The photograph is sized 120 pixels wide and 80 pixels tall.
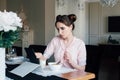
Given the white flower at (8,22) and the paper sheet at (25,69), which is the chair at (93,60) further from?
the white flower at (8,22)

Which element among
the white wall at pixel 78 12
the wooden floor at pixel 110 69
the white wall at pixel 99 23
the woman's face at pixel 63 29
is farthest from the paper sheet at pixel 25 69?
the white wall at pixel 99 23

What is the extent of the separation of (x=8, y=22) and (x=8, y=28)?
3cm

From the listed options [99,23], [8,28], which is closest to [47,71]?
[8,28]

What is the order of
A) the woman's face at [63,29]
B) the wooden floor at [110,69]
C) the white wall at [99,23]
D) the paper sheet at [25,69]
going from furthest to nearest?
the white wall at [99,23] → the wooden floor at [110,69] → the woman's face at [63,29] → the paper sheet at [25,69]

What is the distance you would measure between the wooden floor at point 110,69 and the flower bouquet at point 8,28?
249 cm

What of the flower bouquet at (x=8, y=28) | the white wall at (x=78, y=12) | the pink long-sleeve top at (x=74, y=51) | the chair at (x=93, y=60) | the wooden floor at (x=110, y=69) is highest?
the white wall at (x=78, y=12)

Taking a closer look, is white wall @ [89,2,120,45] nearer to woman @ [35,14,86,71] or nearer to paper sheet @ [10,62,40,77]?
woman @ [35,14,86,71]

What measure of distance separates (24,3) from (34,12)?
38 cm

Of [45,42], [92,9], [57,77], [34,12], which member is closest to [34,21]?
[34,12]

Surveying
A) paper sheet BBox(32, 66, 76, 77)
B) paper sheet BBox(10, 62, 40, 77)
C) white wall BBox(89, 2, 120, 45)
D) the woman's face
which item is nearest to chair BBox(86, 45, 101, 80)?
the woman's face

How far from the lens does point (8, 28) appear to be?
1258mm

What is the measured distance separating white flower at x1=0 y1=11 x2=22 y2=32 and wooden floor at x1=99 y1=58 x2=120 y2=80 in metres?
2.51

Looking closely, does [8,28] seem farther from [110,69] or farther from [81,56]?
[110,69]

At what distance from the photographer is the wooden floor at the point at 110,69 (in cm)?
361
